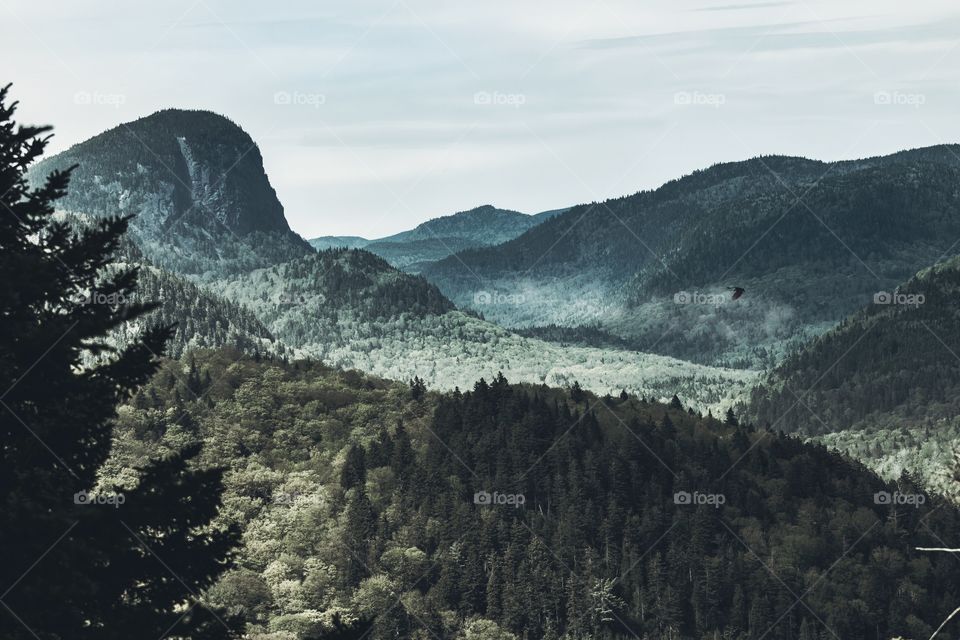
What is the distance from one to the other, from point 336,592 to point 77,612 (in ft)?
558

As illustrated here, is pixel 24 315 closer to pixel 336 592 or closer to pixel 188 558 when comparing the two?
pixel 188 558

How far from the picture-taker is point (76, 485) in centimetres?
3441

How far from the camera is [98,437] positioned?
34.8 meters

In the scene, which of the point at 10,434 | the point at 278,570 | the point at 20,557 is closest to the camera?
the point at 20,557

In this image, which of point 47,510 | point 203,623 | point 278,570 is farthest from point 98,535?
point 278,570

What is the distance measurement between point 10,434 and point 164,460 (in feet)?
12.6

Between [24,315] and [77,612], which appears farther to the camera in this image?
[24,315]

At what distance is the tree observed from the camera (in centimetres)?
3023

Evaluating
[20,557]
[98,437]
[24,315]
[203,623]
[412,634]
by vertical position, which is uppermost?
[24,315]

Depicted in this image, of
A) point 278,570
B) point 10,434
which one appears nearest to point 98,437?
point 10,434

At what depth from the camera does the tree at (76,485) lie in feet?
99.2

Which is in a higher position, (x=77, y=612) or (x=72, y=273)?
(x=72, y=273)

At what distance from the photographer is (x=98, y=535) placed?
31.6m

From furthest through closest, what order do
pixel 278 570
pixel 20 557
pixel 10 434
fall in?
pixel 278 570, pixel 10 434, pixel 20 557
